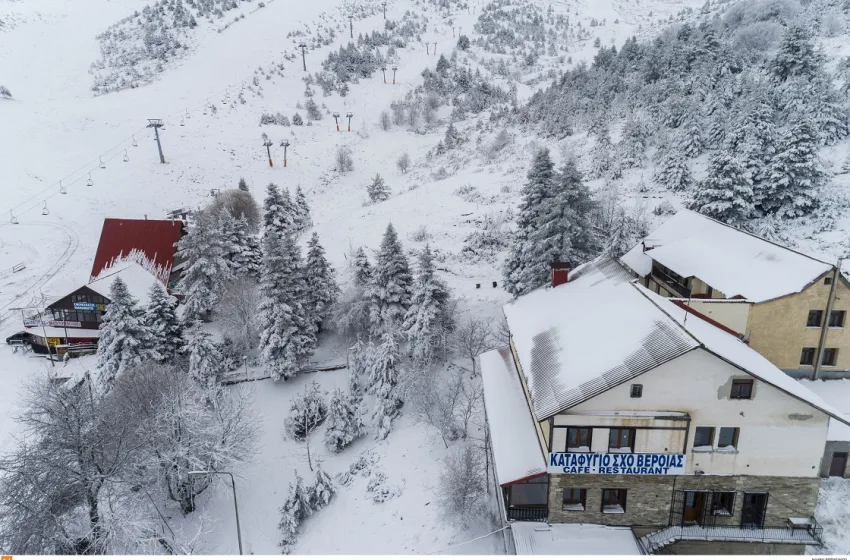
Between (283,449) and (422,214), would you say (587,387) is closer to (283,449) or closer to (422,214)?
(283,449)

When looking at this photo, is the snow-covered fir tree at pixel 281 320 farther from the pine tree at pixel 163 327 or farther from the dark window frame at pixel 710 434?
the dark window frame at pixel 710 434

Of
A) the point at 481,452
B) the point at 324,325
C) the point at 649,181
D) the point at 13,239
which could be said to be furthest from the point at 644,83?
the point at 13,239

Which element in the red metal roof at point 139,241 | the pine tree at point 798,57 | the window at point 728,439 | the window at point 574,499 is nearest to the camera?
the window at point 728,439

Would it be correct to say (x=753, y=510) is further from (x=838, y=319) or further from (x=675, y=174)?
(x=675, y=174)

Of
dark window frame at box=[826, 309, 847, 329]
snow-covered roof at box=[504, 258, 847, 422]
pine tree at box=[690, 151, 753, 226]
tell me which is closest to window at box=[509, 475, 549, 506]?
snow-covered roof at box=[504, 258, 847, 422]

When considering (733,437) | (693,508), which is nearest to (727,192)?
(733,437)

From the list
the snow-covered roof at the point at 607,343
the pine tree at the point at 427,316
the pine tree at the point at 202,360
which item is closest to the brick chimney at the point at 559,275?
the snow-covered roof at the point at 607,343
